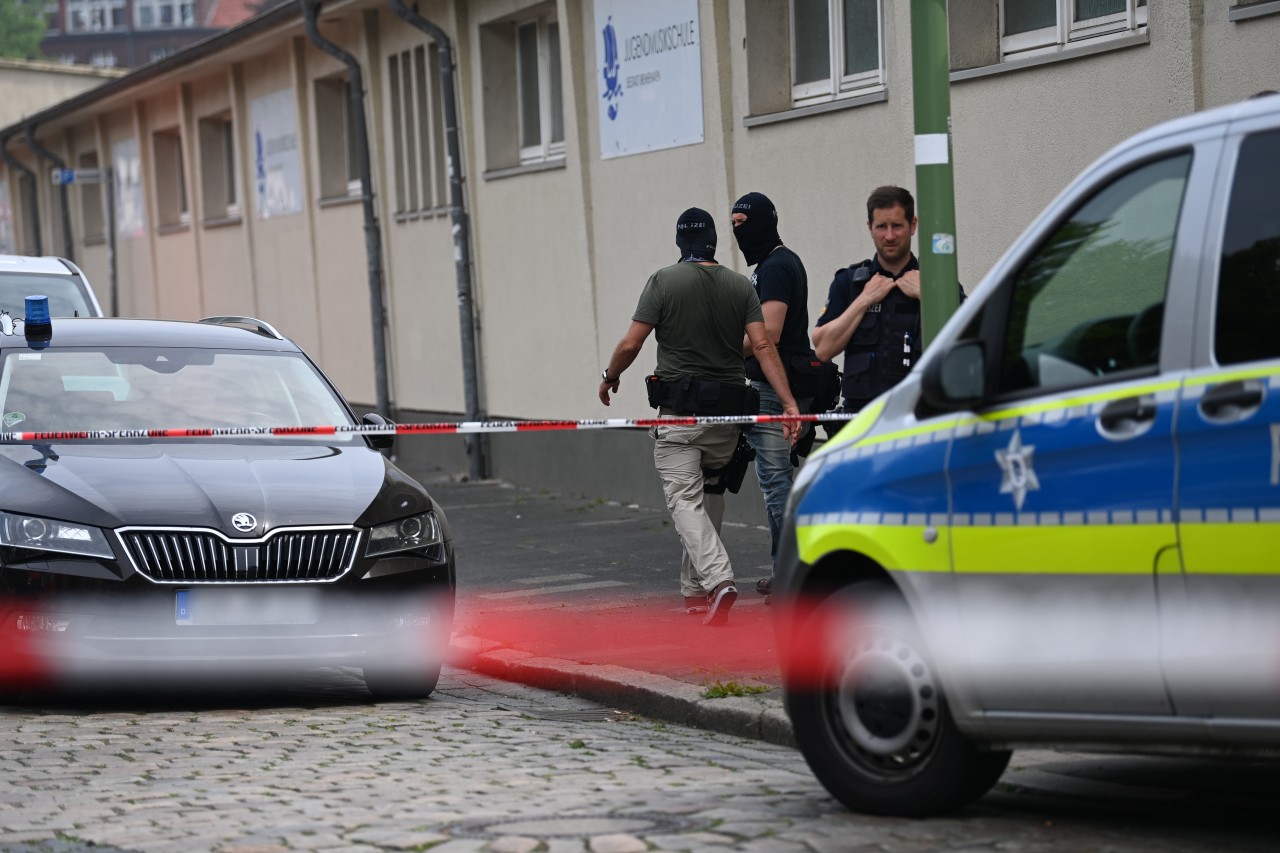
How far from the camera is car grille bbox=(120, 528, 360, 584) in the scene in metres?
7.98

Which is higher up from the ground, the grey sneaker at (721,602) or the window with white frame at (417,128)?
the window with white frame at (417,128)

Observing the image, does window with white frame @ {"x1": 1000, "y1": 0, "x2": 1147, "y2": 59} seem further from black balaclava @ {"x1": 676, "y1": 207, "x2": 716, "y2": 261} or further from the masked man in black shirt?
black balaclava @ {"x1": 676, "y1": 207, "x2": 716, "y2": 261}

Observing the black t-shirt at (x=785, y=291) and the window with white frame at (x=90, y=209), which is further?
the window with white frame at (x=90, y=209)

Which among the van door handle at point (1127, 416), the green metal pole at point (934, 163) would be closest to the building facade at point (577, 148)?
the green metal pole at point (934, 163)

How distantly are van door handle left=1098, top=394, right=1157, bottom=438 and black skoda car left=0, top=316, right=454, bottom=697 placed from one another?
3.95m

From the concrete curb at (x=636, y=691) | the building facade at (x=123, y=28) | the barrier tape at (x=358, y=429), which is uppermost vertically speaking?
the building facade at (x=123, y=28)

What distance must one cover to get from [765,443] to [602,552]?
3.39m

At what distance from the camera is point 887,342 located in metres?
8.91

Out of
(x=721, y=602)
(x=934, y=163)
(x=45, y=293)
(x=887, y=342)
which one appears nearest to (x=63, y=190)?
(x=45, y=293)

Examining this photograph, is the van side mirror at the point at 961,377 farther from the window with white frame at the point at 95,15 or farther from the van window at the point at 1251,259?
the window with white frame at the point at 95,15

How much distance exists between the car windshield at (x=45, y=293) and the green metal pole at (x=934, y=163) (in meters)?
9.91

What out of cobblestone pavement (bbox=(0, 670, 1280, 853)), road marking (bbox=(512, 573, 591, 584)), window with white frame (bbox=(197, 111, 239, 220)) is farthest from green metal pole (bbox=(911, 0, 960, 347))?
window with white frame (bbox=(197, 111, 239, 220))

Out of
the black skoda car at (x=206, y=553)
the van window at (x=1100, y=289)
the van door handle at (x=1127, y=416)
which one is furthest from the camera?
the black skoda car at (x=206, y=553)

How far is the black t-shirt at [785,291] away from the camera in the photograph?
10.1m
